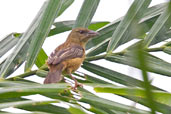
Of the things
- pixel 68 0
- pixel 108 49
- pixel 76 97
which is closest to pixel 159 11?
pixel 108 49

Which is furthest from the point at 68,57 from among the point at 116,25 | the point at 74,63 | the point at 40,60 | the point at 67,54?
the point at 116,25

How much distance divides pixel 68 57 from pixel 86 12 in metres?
1.39

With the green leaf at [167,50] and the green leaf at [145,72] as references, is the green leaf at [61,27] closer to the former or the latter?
the green leaf at [167,50]

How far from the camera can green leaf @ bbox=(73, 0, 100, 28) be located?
11.2 ft

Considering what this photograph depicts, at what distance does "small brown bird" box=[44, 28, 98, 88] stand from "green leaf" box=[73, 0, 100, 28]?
13.3 inches

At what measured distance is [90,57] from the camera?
3416mm

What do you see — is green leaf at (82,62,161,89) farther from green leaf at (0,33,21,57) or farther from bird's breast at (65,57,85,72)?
green leaf at (0,33,21,57)

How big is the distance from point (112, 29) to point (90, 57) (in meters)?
0.36

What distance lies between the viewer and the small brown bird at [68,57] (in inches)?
151

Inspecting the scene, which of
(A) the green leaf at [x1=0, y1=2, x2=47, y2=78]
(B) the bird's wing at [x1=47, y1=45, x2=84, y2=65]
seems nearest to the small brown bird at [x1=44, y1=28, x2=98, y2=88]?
(B) the bird's wing at [x1=47, y1=45, x2=84, y2=65]

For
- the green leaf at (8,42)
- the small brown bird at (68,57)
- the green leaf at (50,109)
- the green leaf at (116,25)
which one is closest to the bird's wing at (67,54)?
the small brown bird at (68,57)

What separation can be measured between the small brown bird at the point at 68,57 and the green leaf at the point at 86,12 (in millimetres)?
338

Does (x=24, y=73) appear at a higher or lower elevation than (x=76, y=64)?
lower

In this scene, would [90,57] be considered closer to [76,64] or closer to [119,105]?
[76,64]
